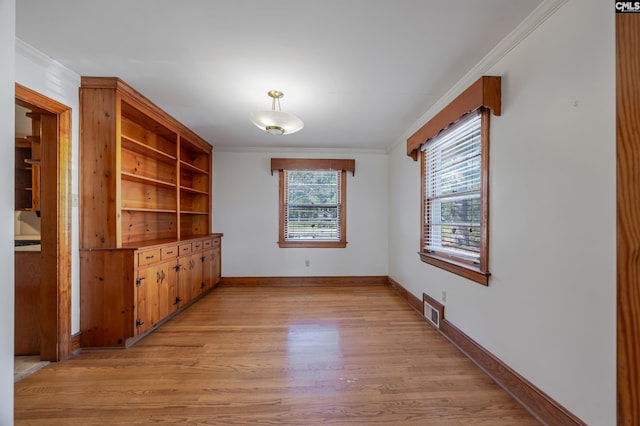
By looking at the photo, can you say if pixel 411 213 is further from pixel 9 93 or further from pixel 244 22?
pixel 9 93

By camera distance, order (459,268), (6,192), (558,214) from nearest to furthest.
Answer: (6,192) → (558,214) → (459,268)

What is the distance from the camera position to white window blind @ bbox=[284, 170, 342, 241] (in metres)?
4.60

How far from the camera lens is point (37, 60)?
77.2 inches

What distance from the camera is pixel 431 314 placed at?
285 cm

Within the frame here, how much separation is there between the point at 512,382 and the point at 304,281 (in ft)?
10.6

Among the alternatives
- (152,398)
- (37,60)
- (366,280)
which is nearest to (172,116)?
(37,60)

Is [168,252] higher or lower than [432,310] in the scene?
higher

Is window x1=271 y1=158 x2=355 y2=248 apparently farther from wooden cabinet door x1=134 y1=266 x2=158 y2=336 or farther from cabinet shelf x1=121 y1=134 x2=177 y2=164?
wooden cabinet door x1=134 y1=266 x2=158 y2=336

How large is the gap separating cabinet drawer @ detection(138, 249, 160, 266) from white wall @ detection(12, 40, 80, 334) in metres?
0.48

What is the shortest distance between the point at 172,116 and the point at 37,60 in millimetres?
1269

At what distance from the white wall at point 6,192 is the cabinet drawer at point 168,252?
76.7 inches

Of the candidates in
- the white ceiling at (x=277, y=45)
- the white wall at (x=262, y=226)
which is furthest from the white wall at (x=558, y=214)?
the white wall at (x=262, y=226)

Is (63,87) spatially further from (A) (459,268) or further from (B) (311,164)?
(A) (459,268)

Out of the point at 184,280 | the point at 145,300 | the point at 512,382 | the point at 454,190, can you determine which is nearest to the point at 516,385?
the point at 512,382
